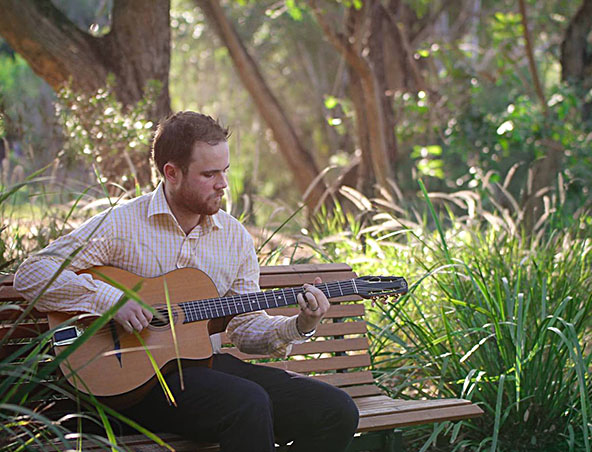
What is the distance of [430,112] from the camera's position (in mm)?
Answer: 9328

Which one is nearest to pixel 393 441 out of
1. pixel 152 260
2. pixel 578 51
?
pixel 152 260

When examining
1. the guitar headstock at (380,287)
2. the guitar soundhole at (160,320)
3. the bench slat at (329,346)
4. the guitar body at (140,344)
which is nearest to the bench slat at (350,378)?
the bench slat at (329,346)

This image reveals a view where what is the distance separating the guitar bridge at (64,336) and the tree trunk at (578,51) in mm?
7082

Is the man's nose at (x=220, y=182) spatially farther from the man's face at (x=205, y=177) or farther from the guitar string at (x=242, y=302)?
the guitar string at (x=242, y=302)

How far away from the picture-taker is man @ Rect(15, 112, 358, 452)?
2.80m

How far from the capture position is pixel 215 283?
329 centimetres

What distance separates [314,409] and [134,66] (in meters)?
4.25

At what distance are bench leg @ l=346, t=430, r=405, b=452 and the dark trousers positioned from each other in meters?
0.34

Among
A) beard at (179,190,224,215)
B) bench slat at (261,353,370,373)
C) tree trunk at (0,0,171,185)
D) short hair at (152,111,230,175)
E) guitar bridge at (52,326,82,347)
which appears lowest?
bench slat at (261,353,370,373)

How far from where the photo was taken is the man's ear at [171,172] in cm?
319

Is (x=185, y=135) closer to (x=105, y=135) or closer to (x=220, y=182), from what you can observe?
(x=220, y=182)

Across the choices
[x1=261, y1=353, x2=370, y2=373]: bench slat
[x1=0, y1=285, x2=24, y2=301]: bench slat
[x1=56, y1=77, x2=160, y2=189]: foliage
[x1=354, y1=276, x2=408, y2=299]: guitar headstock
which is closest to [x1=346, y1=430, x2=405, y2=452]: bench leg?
[x1=261, y1=353, x2=370, y2=373]: bench slat

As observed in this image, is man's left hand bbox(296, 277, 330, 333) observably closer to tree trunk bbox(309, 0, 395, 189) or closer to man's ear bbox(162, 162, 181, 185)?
man's ear bbox(162, 162, 181, 185)

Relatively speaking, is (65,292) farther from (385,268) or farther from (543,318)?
(385,268)
